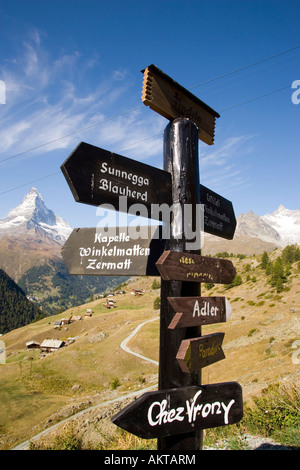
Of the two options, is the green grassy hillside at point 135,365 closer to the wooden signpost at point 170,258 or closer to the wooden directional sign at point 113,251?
the wooden signpost at point 170,258

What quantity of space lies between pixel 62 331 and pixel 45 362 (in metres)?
47.8

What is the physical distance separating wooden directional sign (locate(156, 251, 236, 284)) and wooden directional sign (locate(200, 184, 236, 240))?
0.86 m

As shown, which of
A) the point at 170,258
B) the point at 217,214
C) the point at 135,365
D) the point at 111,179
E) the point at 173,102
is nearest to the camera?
the point at 170,258

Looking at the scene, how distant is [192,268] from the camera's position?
3225 mm

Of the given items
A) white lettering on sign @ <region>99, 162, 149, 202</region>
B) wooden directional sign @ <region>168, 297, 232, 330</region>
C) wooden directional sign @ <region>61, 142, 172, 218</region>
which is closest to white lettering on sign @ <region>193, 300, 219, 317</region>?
wooden directional sign @ <region>168, 297, 232, 330</region>

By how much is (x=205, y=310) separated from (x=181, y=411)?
107 centimetres

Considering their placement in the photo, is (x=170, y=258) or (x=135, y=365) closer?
(x=170, y=258)

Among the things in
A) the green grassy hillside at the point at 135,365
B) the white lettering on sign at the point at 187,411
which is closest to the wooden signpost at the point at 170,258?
the white lettering on sign at the point at 187,411

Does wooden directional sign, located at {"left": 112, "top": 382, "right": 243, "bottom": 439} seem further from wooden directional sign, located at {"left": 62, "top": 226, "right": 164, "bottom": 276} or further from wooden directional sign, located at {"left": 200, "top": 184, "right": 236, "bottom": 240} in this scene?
wooden directional sign, located at {"left": 200, "top": 184, "right": 236, "bottom": 240}

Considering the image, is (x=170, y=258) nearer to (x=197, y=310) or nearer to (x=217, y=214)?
(x=197, y=310)

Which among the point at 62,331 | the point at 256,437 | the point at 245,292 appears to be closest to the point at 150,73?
the point at 256,437

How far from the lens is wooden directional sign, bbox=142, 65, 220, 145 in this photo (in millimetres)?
3744

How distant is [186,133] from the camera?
3934mm

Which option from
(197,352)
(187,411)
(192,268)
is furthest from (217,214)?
(187,411)
